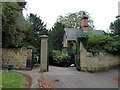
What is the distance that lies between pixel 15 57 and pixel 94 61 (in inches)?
253

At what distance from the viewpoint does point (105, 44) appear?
2181 centimetres

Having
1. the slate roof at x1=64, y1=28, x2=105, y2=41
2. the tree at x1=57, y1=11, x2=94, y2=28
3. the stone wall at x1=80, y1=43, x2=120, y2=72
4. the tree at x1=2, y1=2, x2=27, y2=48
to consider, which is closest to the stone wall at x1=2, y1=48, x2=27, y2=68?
the tree at x1=2, y1=2, x2=27, y2=48

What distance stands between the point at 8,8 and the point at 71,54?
1209cm

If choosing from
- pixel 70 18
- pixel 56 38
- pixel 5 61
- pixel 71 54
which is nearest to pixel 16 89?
pixel 5 61

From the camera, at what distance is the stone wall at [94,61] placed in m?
19.4

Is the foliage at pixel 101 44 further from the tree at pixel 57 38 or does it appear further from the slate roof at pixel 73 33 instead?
the tree at pixel 57 38

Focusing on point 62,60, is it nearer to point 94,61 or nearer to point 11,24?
point 94,61

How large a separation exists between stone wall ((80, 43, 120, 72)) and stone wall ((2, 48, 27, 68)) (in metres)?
4.76

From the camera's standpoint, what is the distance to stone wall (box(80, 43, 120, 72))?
19.4m

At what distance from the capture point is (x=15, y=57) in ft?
68.4

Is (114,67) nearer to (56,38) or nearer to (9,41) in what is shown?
(9,41)

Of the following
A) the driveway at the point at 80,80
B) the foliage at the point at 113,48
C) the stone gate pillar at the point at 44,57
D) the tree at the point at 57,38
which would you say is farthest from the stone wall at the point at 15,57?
the tree at the point at 57,38

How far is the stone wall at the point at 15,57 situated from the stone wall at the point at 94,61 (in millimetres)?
4764

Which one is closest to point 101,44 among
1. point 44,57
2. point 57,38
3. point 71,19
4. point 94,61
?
point 94,61
